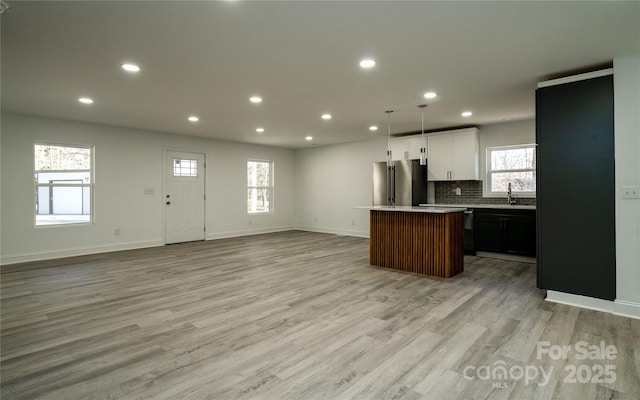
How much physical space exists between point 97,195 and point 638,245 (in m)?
7.99

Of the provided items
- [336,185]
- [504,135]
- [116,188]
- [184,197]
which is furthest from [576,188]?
[116,188]

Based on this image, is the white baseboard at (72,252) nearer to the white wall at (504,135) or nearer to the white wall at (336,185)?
the white wall at (336,185)

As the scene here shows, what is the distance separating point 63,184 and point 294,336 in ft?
18.9

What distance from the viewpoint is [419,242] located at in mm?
4703

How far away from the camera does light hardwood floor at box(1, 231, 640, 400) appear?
2.00 metres

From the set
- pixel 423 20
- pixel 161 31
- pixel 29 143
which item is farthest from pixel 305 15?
pixel 29 143

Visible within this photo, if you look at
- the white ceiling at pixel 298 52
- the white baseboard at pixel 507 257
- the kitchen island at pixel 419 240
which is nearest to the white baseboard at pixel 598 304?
the kitchen island at pixel 419 240

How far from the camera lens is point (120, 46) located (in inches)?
115

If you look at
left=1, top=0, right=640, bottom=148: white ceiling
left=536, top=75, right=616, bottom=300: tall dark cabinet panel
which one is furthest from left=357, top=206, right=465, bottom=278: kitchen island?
left=1, top=0, right=640, bottom=148: white ceiling

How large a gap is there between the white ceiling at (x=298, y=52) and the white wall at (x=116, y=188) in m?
0.84

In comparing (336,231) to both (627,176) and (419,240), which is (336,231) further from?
(627,176)

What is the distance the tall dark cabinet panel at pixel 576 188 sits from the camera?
3.26 m

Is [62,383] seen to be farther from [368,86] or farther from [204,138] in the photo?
[204,138]

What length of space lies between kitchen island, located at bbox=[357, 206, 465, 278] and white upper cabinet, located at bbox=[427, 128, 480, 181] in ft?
6.19
